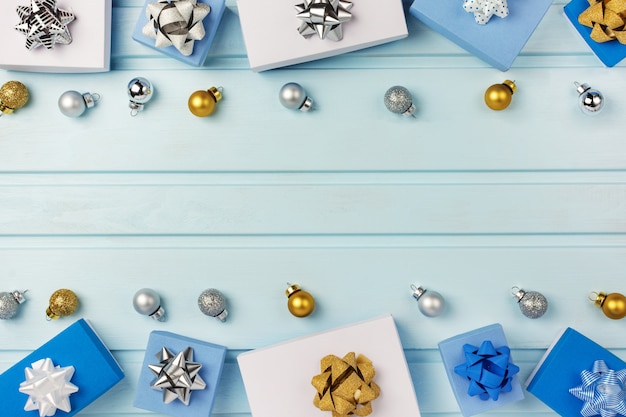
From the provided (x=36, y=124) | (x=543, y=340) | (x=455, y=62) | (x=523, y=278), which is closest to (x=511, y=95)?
(x=455, y=62)

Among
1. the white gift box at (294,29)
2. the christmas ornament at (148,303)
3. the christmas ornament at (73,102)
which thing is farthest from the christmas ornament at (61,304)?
the white gift box at (294,29)

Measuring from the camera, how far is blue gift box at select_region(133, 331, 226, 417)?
43.4 inches

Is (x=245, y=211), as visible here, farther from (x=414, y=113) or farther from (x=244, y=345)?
(x=414, y=113)

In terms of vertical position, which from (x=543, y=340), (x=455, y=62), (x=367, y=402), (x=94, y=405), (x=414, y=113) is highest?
(x=455, y=62)

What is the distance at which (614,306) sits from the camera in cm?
108

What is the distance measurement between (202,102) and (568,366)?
0.89 m

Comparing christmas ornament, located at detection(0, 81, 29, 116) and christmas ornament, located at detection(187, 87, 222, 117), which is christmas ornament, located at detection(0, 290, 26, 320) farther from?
christmas ornament, located at detection(187, 87, 222, 117)

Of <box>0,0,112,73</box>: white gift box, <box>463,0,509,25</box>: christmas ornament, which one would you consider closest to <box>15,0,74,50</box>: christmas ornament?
<box>0,0,112,73</box>: white gift box

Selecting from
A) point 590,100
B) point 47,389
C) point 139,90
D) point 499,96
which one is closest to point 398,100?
point 499,96

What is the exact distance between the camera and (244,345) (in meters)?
1.15

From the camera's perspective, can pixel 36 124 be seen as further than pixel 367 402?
Yes

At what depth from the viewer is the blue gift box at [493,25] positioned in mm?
1092

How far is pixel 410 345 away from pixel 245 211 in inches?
17.3

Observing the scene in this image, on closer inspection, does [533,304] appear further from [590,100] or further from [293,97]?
[293,97]
